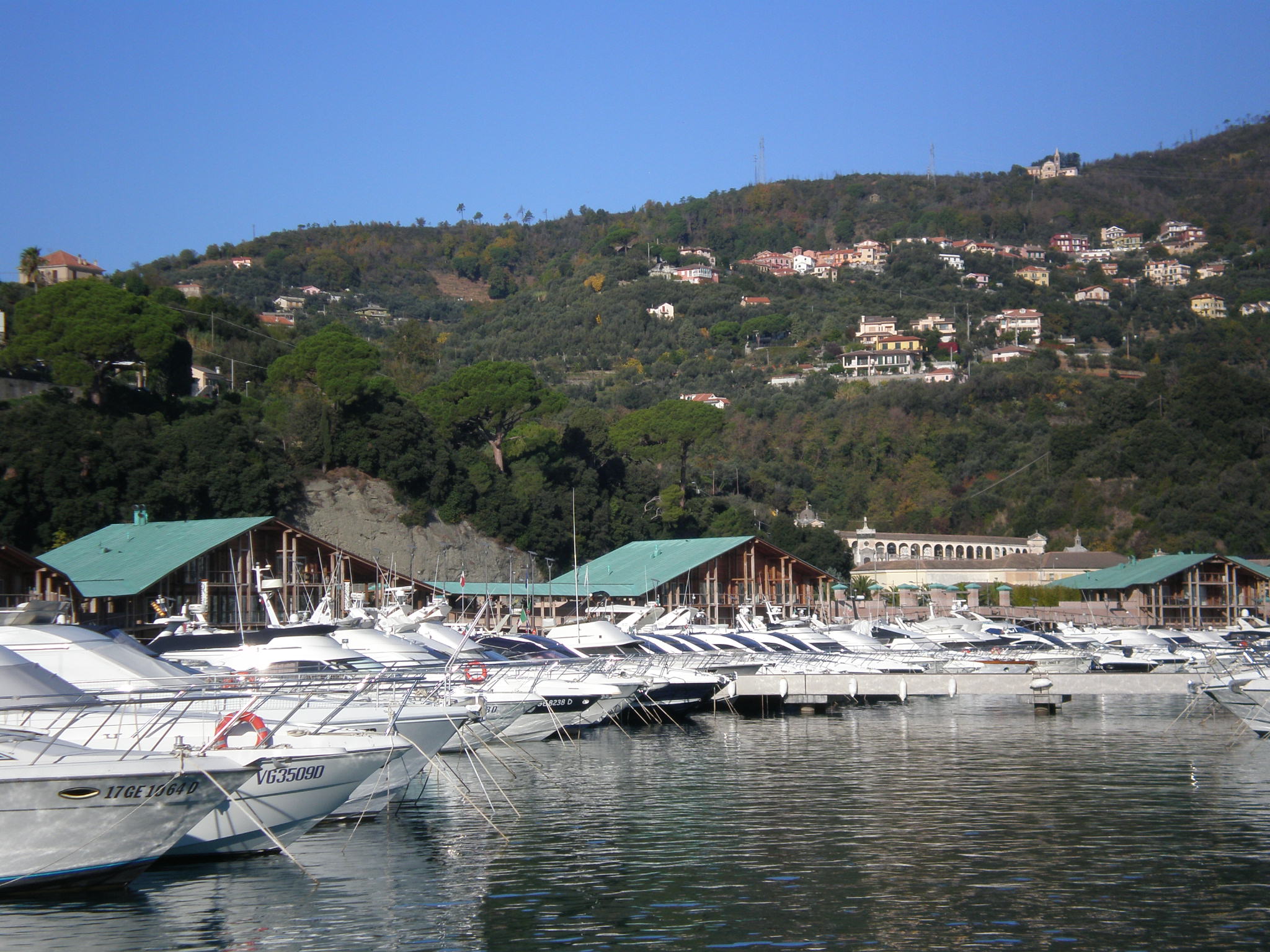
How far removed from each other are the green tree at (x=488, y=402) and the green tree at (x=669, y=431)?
776 cm

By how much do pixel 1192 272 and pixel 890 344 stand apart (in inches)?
2966

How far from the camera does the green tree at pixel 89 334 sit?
59.4 metres

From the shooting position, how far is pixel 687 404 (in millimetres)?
84125

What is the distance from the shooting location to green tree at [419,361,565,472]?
7656 cm

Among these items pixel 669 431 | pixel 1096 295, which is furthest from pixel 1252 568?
pixel 1096 295

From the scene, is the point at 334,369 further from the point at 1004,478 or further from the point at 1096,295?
the point at 1096,295

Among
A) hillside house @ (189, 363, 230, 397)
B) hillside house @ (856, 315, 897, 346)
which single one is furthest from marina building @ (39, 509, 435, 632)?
hillside house @ (856, 315, 897, 346)

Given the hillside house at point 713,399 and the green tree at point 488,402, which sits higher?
the hillside house at point 713,399

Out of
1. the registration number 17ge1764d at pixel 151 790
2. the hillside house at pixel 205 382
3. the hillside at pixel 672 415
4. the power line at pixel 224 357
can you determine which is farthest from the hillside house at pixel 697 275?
the registration number 17ge1764d at pixel 151 790

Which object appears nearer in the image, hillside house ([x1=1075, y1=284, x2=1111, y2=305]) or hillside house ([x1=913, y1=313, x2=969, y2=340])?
hillside house ([x1=913, y1=313, x2=969, y2=340])

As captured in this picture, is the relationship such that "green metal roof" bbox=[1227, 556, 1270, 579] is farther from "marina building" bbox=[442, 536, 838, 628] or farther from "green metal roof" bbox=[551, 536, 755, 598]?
"green metal roof" bbox=[551, 536, 755, 598]

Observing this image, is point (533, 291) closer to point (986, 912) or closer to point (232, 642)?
point (232, 642)

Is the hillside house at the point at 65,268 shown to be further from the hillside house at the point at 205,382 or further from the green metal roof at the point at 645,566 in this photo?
the green metal roof at the point at 645,566

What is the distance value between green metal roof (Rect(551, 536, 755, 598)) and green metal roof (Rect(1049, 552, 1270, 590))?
2361 cm
